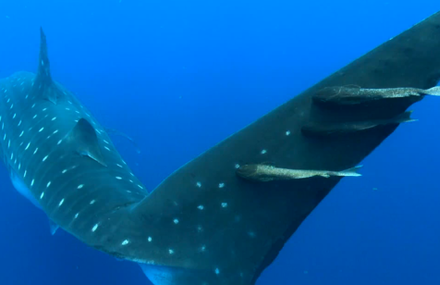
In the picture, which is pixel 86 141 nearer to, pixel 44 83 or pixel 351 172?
pixel 44 83

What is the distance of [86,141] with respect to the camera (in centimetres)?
326

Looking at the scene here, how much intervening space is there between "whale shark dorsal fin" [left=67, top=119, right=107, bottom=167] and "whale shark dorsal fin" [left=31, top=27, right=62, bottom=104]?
51.0 inches

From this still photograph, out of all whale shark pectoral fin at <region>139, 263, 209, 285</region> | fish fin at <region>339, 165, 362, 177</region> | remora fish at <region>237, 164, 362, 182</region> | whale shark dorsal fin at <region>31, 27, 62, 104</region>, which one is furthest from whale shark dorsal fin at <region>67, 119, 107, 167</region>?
fish fin at <region>339, 165, 362, 177</region>

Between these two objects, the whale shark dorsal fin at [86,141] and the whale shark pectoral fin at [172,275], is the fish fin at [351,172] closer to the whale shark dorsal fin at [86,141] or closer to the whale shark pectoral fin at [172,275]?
the whale shark pectoral fin at [172,275]

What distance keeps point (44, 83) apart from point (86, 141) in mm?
1605

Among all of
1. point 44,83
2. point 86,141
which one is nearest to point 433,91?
point 86,141

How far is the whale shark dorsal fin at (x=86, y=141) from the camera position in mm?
3186

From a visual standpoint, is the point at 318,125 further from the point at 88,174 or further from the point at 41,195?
the point at 41,195

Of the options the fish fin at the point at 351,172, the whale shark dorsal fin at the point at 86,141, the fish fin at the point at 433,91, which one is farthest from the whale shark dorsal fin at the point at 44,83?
the fish fin at the point at 433,91

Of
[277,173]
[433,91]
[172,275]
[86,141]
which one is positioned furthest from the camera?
[86,141]

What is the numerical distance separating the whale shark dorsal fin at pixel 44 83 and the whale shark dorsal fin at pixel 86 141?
4.25ft

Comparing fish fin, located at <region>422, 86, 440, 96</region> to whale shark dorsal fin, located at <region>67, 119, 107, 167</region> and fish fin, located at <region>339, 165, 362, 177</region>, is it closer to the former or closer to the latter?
fish fin, located at <region>339, 165, 362, 177</region>

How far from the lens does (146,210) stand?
2.34 metres

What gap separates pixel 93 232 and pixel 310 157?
4.84ft
